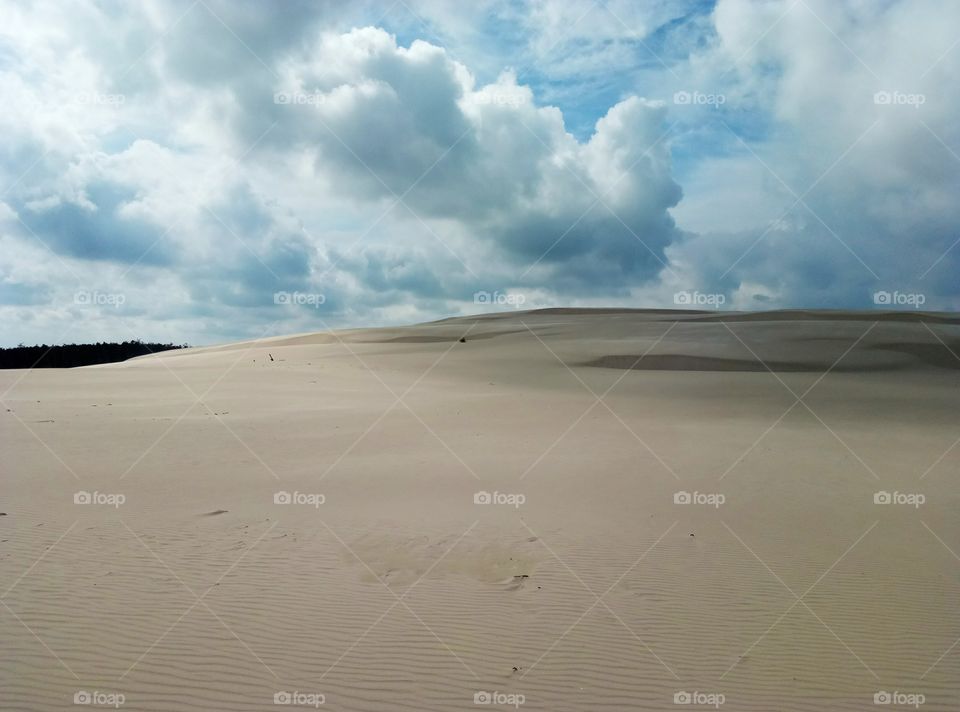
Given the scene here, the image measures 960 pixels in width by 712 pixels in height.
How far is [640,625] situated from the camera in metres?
5.47

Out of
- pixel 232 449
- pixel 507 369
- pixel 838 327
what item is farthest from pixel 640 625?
pixel 838 327

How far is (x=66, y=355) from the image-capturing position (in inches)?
2803

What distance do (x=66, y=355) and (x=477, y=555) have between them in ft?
260

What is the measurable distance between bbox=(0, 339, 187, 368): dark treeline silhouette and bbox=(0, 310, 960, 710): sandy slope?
63.7 metres

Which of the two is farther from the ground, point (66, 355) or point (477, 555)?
point (66, 355)

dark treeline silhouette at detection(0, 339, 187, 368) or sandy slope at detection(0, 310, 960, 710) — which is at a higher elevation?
dark treeline silhouette at detection(0, 339, 187, 368)

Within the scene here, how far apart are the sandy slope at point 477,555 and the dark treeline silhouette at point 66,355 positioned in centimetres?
6369

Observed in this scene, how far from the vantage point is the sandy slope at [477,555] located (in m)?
4.72

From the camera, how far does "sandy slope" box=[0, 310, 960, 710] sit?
4.72 metres

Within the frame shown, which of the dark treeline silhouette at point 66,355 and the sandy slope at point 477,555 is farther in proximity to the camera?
the dark treeline silhouette at point 66,355

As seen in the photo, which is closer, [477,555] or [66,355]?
[477,555]

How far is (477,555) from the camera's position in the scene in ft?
22.9

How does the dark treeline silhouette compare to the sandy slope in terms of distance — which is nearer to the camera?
the sandy slope

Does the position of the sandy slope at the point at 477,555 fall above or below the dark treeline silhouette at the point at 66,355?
below
